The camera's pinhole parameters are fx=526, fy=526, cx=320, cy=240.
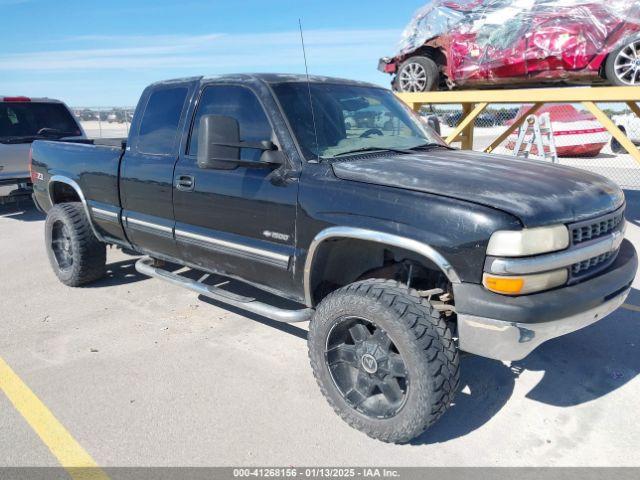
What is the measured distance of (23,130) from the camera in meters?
8.76

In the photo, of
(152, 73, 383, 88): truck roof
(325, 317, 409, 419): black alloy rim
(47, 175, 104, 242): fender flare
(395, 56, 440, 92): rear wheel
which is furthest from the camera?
(395, 56, 440, 92): rear wheel

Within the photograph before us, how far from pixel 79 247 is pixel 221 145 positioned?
2.72m

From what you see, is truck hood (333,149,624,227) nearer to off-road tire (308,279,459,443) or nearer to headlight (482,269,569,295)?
headlight (482,269,569,295)

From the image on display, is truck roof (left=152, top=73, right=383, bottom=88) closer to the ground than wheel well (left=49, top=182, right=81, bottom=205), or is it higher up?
higher up

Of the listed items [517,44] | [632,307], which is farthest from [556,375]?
[517,44]

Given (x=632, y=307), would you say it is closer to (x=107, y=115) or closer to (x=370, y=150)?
(x=370, y=150)

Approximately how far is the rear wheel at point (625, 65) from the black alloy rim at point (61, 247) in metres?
7.03

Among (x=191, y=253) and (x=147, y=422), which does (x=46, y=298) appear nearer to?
(x=191, y=253)

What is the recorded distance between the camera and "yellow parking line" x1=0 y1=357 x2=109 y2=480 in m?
2.65

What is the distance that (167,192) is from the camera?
404cm

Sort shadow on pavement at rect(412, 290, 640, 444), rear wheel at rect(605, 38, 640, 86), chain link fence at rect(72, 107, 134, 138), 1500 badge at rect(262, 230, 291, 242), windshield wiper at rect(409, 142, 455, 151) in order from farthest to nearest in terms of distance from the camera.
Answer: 1. chain link fence at rect(72, 107, 134, 138)
2. rear wheel at rect(605, 38, 640, 86)
3. windshield wiper at rect(409, 142, 455, 151)
4. 1500 badge at rect(262, 230, 291, 242)
5. shadow on pavement at rect(412, 290, 640, 444)

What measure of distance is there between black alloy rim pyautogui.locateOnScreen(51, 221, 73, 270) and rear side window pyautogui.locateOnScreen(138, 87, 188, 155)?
1.73 m

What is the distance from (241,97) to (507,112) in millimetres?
26612

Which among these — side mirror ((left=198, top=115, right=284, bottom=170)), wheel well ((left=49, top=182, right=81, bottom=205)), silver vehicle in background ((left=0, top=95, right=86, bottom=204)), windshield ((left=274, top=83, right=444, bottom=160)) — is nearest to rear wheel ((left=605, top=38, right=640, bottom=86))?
windshield ((left=274, top=83, right=444, bottom=160))
